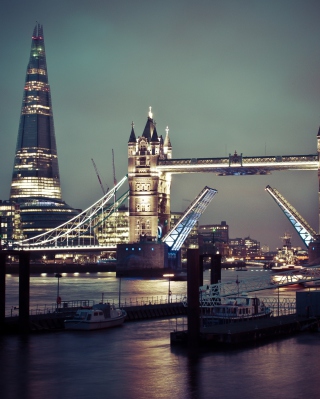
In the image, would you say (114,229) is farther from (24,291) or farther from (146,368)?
(146,368)

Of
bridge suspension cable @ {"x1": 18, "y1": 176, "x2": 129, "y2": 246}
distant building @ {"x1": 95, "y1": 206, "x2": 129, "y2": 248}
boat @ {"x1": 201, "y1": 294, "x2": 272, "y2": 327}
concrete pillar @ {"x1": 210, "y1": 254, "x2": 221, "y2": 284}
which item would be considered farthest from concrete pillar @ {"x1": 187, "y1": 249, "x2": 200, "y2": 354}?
distant building @ {"x1": 95, "y1": 206, "x2": 129, "y2": 248}

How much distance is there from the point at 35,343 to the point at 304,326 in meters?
14.3

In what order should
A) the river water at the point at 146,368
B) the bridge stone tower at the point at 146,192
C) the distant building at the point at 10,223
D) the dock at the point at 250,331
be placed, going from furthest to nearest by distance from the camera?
1. the distant building at the point at 10,223
2. the bridge stone tower at the point at 146,192
3. the dock at the point at 250,331
4. the river water at the point at 146,368

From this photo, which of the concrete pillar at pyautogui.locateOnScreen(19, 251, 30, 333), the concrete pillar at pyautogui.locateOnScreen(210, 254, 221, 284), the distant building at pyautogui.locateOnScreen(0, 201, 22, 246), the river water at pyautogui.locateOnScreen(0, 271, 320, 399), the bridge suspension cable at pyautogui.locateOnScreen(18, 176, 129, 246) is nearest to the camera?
the river water at pyautogui.locateOnScreen(0, 271, 320, 399)

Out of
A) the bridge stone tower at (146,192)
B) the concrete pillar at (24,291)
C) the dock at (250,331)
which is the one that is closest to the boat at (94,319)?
the concrete pillar at (24,291)

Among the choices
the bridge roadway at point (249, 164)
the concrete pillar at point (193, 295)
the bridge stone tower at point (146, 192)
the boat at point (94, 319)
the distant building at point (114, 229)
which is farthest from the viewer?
the distant building at point (114, 229)

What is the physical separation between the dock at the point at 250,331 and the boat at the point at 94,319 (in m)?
7.46

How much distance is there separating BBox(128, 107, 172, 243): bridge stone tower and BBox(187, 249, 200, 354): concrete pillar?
3410 inches

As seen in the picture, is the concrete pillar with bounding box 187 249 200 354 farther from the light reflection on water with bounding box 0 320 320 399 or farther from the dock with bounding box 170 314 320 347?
the light reflection on water with bounding box 0 320 320 399

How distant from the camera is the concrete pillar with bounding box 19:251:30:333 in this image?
49438mm

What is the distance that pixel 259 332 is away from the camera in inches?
1892

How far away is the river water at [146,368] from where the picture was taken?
3675cm

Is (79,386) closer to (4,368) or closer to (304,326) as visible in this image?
(4,368)

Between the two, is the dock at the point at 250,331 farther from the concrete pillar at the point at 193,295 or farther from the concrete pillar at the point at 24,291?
the concrete pillar at the point at 24,291
